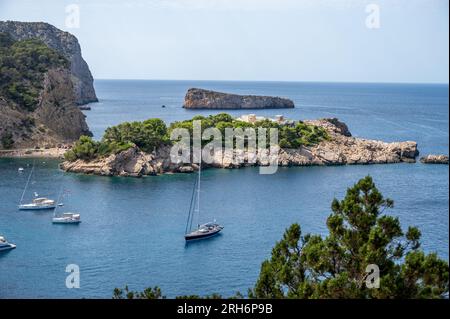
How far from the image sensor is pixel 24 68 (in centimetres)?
4947

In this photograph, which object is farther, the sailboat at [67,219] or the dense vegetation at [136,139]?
the dense vegetation at [136,139]

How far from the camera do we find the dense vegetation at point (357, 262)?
31.2ft

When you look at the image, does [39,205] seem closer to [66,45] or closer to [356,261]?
[356,261]

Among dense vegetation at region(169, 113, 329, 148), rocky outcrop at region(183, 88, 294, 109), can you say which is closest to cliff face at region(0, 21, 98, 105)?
rocky outcrop at region(183, 88, 294, 109)

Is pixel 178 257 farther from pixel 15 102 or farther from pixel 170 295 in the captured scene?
pixel 15 102

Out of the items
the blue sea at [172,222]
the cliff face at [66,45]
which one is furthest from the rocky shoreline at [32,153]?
the cliff face at [66,45]

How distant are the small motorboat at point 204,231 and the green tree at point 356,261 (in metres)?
12.6

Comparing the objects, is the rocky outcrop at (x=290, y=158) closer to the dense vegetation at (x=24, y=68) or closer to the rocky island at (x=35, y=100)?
the rocky island at (x=35, y=100)

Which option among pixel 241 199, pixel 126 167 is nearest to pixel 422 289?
pixel 241 199

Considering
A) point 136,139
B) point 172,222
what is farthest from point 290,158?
point 172,222

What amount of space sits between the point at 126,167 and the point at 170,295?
19.9 meters

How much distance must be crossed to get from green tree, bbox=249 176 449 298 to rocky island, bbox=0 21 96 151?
3471cm

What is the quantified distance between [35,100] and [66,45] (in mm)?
36804

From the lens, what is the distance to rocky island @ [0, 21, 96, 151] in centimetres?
4381
